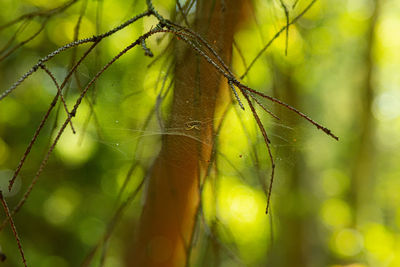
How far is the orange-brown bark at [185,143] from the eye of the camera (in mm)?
781

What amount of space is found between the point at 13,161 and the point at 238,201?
2.30m

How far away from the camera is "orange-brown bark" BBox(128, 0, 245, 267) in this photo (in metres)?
0.78

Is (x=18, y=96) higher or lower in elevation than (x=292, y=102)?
lower

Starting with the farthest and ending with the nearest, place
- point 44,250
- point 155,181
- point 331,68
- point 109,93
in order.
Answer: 1. point 331,68
2. point 44,250
3. point 155,181
4. point 109,93

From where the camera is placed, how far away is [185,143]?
808 mm

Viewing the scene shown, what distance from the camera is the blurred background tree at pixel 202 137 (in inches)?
32.9

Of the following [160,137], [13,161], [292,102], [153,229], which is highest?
[292,102]

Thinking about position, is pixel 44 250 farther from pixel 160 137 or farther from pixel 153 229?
pixel 160 137

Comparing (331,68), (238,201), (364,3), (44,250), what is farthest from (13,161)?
(331,68)

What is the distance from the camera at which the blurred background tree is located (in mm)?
836

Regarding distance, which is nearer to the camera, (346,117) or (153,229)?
(153,229)

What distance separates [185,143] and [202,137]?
1.8 inches

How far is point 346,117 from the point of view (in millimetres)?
6406

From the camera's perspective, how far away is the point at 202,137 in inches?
30.5
